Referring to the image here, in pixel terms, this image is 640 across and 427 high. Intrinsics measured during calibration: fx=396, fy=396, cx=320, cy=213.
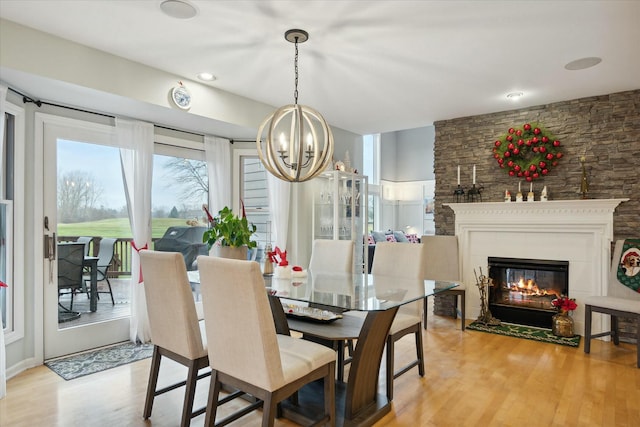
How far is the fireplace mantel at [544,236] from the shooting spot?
13.5ft

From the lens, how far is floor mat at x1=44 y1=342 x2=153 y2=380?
10.4 feet

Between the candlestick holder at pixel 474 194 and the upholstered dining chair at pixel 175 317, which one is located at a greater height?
the candlestick holder at pixel 474 194

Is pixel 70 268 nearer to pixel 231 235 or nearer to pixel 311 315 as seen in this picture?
pixel 231 235

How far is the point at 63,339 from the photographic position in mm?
3449

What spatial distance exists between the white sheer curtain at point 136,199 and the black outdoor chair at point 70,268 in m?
0.44

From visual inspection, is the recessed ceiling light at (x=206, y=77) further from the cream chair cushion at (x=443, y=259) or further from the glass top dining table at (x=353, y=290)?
the cream chair cushion at (x=443, y=259)

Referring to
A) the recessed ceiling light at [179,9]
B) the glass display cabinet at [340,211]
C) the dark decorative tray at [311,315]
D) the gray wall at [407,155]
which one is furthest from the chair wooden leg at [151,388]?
the gray wall at [407,155]

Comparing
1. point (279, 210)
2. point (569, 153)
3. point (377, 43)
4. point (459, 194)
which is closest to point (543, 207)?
point (569, 153)

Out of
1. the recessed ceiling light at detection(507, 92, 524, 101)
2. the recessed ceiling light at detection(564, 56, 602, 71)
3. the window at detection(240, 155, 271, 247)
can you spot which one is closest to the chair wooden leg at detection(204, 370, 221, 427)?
the window at detection(240, 155, 271, 247)

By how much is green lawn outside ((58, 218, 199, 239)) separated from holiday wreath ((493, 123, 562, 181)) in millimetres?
3909

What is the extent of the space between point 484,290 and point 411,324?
2129mm

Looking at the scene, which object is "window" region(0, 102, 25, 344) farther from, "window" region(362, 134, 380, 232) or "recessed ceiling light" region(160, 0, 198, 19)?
"window" region(362, 134, 380, 232)

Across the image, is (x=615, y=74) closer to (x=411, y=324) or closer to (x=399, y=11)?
(x=399, y=11)

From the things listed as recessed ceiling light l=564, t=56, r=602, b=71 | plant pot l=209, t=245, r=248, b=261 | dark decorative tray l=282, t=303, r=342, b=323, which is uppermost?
recessed ceiling light l=564, t=56, r=602, b=71
